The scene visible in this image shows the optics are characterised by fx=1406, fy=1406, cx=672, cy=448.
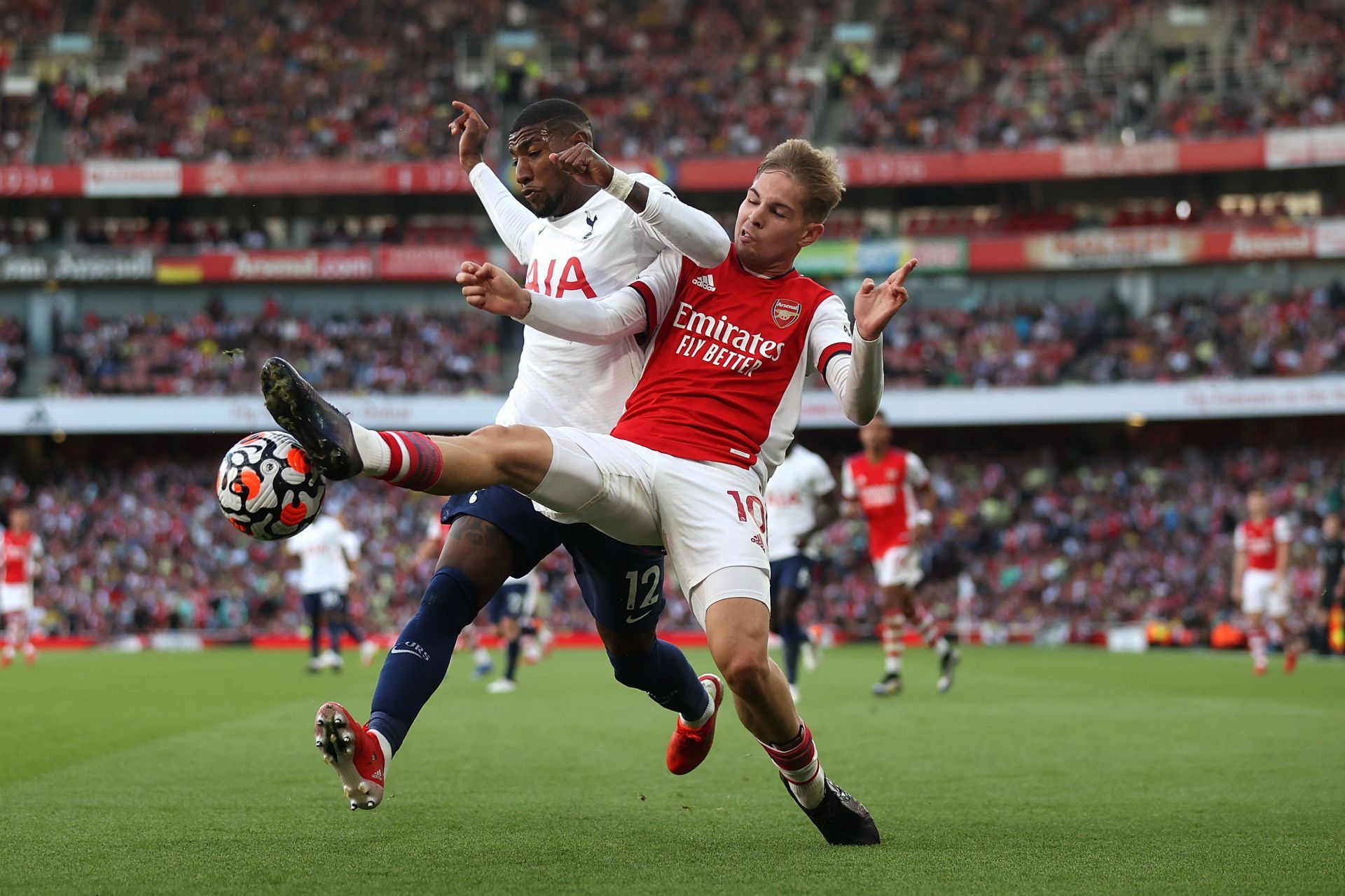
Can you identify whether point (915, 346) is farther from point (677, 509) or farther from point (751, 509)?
point (677, 509)

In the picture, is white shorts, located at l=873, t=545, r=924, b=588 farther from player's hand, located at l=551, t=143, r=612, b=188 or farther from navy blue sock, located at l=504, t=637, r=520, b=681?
player's hand, located at l=551, t=143, r=612, b=188

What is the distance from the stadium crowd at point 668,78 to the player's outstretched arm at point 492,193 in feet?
104

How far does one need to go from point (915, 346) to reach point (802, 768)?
3130 centimetres

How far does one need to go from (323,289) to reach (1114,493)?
21.6 metres

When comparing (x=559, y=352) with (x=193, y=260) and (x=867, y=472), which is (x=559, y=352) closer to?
(x=867, y=472)

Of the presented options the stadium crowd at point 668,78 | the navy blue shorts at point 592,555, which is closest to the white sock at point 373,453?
the navy blue shorts at point 592,555

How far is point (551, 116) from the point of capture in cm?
539

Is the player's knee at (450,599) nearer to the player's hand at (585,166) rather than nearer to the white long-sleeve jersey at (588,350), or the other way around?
the white long-sleeve jersey at (588,350)

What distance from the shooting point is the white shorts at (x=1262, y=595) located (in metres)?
17.7

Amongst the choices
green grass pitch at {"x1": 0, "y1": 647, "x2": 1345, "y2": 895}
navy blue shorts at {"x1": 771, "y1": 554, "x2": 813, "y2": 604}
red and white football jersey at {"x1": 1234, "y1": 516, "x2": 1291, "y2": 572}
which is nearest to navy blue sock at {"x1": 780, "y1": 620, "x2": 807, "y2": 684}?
navy blue shorts at {"x1": 771, "y1": 554, "x2": 813, "y2": 604}

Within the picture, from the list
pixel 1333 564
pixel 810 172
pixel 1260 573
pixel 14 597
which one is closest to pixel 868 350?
pixel 810 172

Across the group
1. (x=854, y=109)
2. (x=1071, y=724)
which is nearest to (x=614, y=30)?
(x=854, y=109)

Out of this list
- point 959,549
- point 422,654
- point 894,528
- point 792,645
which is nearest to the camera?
point 422,654

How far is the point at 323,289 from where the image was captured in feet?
128
